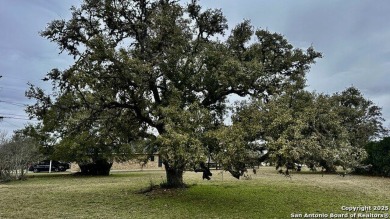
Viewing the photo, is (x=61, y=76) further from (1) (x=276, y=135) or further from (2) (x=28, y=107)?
(1) (x=276, y=135)

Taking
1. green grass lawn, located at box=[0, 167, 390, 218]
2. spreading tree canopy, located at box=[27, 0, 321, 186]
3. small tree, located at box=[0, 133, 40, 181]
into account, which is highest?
spreading tree canopy, located at box=[27, 0, 321, 186]

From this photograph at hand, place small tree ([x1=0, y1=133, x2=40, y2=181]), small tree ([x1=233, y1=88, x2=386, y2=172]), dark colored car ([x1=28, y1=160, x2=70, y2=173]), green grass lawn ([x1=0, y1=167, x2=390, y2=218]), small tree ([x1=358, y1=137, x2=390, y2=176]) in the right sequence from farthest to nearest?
dark colored car ([x1=28, y1=160, x2=70, y2=173])
small tree ([x1=358, y1=137, x2=390, y2=176])
small tree ([x1=0, y1=133, x2=40, y2=181])
green grass lawn ([x1=0, y1=167, x2=390, y2=218])
small tree ([x1=233, y1=88, x2=386, y2=172])

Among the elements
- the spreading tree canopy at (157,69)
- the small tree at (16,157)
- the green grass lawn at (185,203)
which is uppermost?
the spreading tree canopy at (157,69)

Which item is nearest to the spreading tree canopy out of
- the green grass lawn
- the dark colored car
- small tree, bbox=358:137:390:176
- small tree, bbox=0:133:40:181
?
the green grass lawn

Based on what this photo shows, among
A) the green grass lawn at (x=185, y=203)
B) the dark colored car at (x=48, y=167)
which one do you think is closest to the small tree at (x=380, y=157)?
the green grass lawn at (x=185, y=203)

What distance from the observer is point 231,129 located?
1022 centimetres

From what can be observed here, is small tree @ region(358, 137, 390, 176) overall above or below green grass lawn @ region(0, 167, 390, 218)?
above

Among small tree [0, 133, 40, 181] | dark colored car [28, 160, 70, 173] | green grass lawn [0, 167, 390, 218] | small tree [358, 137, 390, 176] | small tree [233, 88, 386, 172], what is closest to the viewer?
small tree [233, 88, 386, 172]

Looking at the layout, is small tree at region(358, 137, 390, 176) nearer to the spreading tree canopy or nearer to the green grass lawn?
the green grass lawn

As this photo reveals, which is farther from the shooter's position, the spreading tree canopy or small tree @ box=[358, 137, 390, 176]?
small tree @ box=[358, 137, 390, 176]

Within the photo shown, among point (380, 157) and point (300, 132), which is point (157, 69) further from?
point (380, 157)

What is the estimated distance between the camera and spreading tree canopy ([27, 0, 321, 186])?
12.5m

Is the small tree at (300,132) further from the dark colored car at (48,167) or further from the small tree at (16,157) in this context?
the dark colored car at (48,167)

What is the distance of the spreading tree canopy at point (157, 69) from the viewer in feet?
40.9
